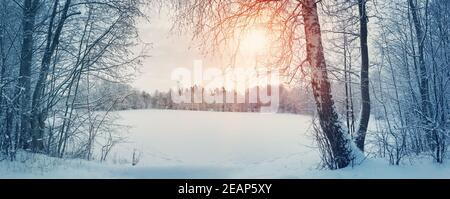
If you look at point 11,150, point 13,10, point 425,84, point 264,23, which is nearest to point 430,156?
point 425,84

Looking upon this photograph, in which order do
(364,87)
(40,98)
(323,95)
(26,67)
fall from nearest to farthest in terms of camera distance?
(323,95), (26,67), (40,98), (364,87)

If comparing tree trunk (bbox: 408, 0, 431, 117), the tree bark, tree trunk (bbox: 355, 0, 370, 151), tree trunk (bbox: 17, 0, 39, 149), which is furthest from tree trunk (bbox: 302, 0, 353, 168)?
the tree bark

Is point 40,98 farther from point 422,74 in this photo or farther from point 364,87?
point 422,74

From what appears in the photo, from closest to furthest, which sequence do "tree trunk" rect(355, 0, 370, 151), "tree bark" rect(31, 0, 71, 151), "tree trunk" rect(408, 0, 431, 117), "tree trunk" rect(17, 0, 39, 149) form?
"tree trunk" rect(408, 0, 431, 117) < "tree trunk" rect(17, 0, 39, 149) < "tree bark" rect(31, 0, 71, 151) < "tree trunk" rect(355, 0, 370, 151)

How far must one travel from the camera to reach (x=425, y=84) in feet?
24.7

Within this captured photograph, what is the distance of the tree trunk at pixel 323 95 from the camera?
684cm

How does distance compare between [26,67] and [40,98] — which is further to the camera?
[40,98]

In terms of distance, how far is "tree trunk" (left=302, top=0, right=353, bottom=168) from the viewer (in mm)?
6844

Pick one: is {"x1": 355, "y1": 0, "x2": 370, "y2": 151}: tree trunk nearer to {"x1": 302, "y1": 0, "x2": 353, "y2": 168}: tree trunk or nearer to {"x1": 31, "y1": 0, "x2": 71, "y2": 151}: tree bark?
{"x1": 302, "y1": 0, "x2": 353, "y2": 168}: tree trunk

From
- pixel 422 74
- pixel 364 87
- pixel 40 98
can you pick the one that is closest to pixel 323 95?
pixel 422 74

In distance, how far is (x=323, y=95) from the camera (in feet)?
22.8

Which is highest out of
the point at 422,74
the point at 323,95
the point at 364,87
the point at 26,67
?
the point at 26,67
